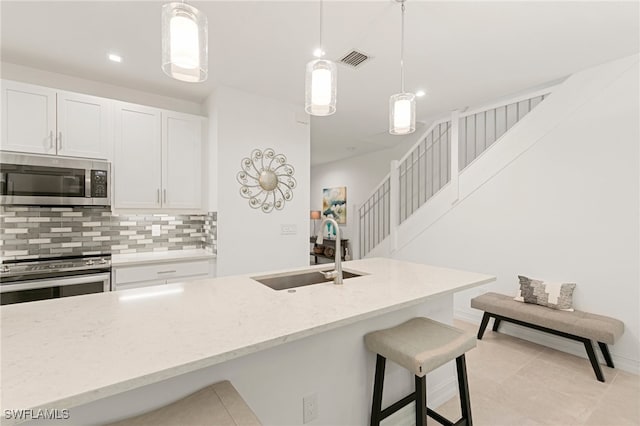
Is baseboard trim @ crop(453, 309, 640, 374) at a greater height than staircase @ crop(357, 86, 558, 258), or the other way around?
staircase @ crop(357, 86, 558, 258)

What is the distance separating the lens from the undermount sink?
6.45ft

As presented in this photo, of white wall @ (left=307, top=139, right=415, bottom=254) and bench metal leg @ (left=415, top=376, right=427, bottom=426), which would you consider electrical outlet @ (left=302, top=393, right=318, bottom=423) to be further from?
white wall @ (left=307, top=139, right=415, bottom=254)

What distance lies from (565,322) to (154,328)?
3.19m

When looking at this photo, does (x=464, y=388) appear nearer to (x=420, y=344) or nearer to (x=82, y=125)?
(x=420, y=344)

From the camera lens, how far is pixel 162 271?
2.93 metres

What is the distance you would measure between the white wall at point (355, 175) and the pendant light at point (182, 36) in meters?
4.84

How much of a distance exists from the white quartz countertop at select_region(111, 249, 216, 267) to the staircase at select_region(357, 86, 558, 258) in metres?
2.92

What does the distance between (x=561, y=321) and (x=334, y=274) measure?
7.39 feet

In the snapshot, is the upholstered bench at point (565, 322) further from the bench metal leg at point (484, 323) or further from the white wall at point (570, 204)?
the white wall at point (570, 204)

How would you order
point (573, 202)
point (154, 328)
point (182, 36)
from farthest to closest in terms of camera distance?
point (573, 202), point (182, 36), point (154, 328)

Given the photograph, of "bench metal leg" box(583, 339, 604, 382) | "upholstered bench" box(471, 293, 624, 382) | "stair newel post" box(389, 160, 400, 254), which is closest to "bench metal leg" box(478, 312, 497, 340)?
"upholstered bench" box(471, 293, 624, 382)

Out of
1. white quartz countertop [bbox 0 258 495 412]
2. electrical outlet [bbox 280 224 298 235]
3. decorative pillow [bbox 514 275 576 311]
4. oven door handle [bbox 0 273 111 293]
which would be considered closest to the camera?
white quartz countertop [bbox 0 258 495 412]

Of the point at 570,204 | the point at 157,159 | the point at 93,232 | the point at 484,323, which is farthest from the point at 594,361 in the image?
the point at 93,232

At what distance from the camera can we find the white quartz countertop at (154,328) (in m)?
0.77
